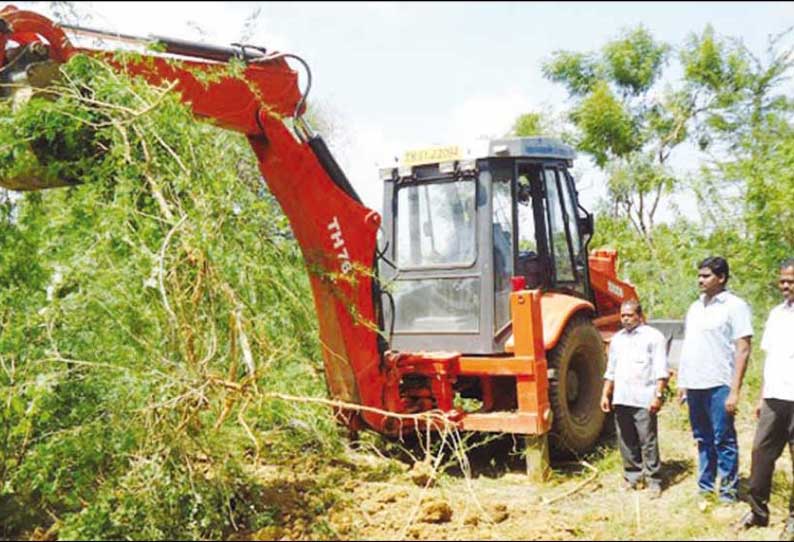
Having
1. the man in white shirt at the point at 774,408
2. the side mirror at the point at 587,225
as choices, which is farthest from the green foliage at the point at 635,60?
the man in white shirt at the point at 774,408

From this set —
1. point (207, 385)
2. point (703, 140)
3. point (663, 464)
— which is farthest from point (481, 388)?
point (703, 140)

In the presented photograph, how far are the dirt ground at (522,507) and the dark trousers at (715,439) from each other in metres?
0.15

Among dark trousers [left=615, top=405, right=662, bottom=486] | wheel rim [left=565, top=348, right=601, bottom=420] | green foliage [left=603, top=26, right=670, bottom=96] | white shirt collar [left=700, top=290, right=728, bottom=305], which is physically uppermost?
green foliage [left=603, top=26, right=670, bottom=96]

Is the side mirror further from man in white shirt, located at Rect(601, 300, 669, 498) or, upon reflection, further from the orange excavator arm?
the orange excavator arm

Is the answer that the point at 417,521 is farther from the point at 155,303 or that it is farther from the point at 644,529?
the point at 155,303

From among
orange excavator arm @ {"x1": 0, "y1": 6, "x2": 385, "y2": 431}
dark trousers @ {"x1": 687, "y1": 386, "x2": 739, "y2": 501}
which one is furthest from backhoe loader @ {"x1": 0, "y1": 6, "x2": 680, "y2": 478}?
dark trousers @ {"x1": 687, "y1": 386, "x2": 739, "y2": 501}

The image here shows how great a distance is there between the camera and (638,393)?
5.61m

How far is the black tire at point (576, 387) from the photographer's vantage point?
20.2 ft

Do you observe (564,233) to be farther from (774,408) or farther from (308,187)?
(774,408)

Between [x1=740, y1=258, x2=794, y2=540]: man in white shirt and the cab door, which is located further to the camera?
the cab door

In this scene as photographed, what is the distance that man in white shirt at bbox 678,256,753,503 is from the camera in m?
5.05

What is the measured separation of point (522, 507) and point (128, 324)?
2541mm

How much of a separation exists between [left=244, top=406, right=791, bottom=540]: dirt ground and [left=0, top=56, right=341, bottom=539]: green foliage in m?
0.51

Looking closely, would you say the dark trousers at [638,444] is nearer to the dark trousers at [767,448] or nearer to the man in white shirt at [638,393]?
the man in white shirt at [638,393]
